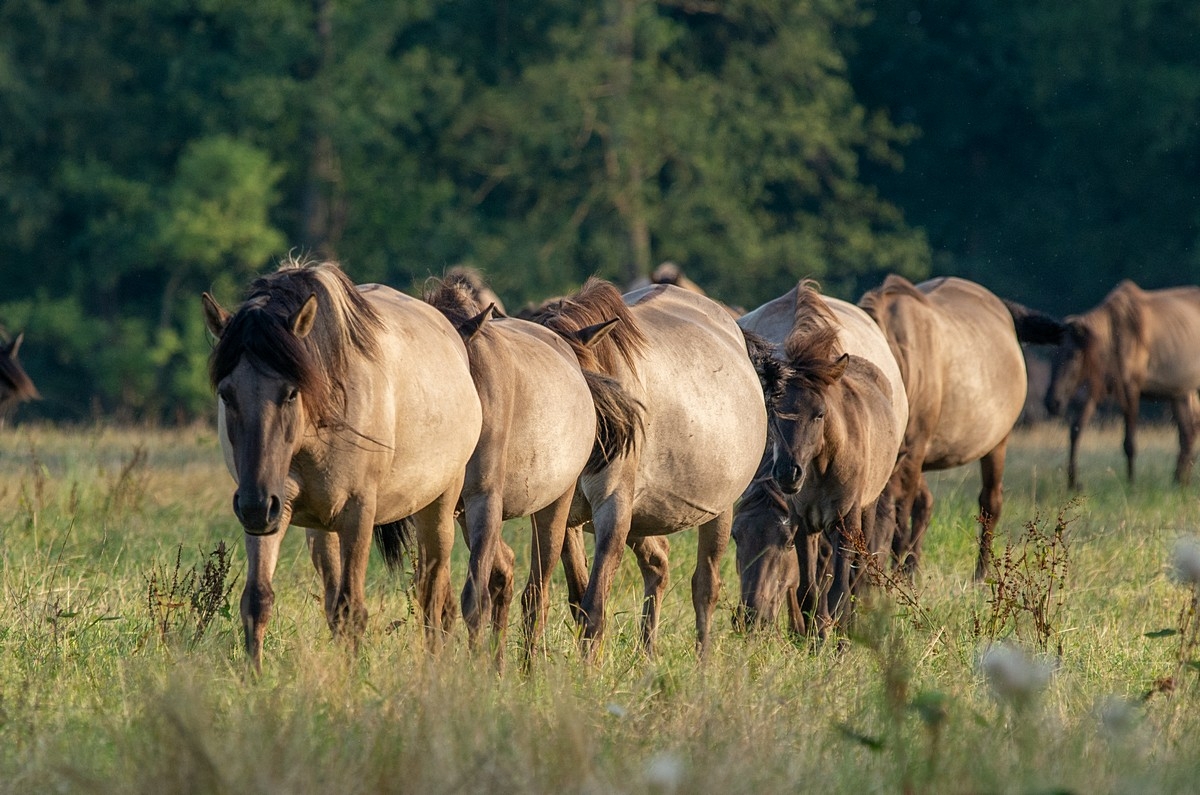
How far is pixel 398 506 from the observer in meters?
5.42

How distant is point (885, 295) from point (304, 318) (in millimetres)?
5666

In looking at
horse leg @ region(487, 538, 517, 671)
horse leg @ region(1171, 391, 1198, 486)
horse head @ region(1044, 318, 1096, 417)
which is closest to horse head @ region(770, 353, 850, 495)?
horse leg @ region(487, 538, 517, 671)

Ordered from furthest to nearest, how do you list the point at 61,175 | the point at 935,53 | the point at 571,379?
the point at 935,53 < the point at 61,175 < the point at 571,379

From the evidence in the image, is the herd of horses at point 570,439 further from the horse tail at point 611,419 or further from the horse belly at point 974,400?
the horse belly at point 974,400

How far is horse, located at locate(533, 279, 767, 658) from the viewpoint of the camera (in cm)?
648

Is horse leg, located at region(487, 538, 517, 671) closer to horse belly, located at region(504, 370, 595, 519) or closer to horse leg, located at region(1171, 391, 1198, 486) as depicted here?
horse belly, located at region(504, 370, 595, 519)

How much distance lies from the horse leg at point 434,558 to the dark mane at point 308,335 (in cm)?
80

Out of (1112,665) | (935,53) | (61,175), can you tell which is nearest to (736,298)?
(935,53)

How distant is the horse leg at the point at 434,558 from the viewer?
227 inches

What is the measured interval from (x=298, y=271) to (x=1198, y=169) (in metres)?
30.3

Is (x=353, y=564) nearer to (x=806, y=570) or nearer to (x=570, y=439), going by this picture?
(x=570, y=439)

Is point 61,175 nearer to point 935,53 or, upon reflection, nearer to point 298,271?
point 935,53

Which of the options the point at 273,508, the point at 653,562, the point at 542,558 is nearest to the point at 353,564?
the point at 273,508

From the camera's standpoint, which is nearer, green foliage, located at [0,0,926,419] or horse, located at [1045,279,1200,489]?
horse, located at [1045,279,1200,489]
